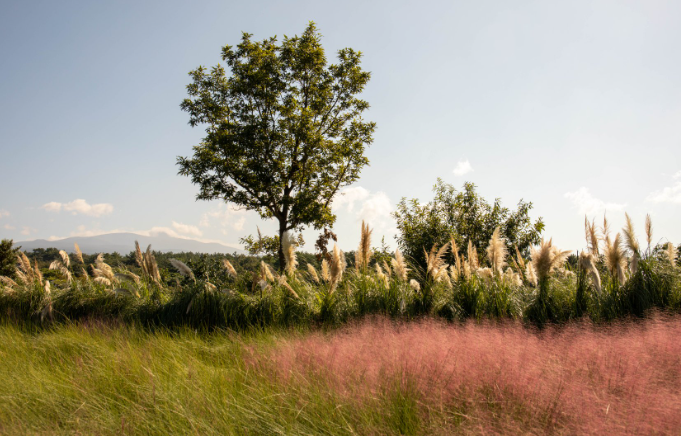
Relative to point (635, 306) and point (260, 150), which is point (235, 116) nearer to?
point (260, 150)

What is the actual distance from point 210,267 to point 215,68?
46.7ft

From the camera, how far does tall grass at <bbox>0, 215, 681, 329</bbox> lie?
4562mm

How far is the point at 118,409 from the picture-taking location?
8.71 ft

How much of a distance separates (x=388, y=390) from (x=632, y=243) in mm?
4046

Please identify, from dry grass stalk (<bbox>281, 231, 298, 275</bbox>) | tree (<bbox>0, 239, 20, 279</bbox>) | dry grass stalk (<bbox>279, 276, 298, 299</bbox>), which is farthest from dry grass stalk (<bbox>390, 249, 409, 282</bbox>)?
tree (<bbox>0, 239, 20, 279</bbox>)

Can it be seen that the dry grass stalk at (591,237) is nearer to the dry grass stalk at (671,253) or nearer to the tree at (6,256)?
the dry grass stalk at (671,253)

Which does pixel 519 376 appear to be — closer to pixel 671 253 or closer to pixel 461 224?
pixel 671 253

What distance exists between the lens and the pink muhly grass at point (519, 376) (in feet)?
6.24

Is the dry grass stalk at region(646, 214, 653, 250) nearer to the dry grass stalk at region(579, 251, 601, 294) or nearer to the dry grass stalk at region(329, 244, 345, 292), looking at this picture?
the dry grass stalk at region(579, 251, 601, 294)

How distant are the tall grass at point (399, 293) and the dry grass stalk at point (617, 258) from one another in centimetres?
1

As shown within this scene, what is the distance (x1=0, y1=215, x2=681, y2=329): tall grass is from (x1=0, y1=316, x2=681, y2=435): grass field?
1.42 m

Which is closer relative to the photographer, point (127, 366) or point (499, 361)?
point (499, 361)

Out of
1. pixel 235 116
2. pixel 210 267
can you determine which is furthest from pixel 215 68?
pixel 210 267

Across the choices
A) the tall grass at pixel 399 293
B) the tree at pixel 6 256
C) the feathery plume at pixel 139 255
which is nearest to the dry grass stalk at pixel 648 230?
the tall grass at pixel 399 293
